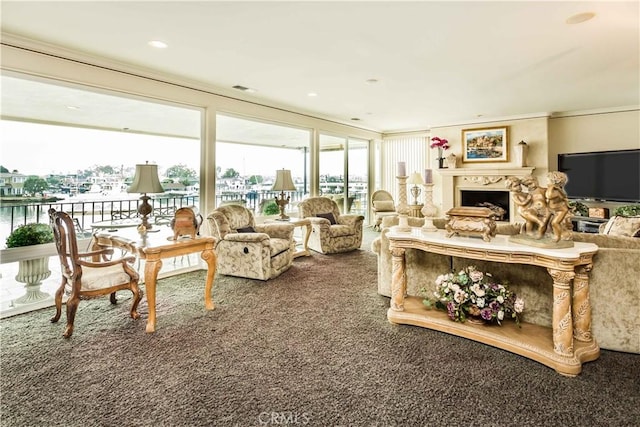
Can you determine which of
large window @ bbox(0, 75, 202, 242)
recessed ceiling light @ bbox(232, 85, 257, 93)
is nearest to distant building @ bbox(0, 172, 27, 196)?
large window @ bbox(0, 75, 202, 242)

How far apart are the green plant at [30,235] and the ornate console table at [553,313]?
3488mm

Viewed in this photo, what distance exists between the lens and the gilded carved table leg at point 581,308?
224 centimetres

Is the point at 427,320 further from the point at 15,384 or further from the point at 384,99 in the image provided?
the point at 384,99

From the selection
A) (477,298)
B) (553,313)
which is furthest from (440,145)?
(553,313)

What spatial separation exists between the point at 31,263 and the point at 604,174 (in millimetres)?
8260

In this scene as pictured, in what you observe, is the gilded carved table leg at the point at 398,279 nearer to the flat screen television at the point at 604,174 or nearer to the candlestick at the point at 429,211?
the candlestick at the point at 429,211

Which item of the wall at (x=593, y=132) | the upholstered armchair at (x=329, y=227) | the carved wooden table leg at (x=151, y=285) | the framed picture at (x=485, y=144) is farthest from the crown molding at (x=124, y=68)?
the wall at (x=593, y=132)

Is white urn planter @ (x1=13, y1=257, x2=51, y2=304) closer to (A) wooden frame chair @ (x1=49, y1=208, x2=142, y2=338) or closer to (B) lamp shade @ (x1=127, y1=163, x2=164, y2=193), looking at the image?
(A) wooden frame chair @ (x1=49, y1=208, x2=142, y2=338)

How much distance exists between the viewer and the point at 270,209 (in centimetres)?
592

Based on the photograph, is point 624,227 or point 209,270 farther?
point 209,270

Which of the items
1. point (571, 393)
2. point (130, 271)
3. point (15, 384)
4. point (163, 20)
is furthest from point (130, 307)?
point (571, 393)

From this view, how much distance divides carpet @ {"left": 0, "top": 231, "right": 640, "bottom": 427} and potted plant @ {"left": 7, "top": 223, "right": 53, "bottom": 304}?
41 centimetres

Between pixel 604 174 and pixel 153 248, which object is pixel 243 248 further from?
pixel 604 174

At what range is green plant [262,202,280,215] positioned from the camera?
19.2ft
